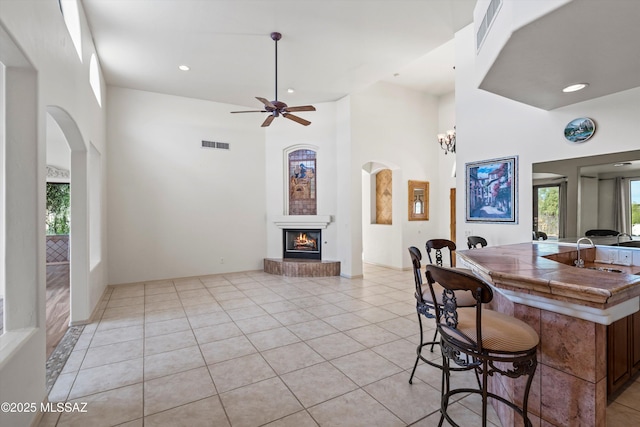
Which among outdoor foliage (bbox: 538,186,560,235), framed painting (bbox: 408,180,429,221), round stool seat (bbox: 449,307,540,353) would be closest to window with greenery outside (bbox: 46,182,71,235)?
framed painting (bbox: 408,180,429,221)

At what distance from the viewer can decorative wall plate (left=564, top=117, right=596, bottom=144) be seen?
304 cm

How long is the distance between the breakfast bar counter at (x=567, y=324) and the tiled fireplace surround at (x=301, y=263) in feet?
15.9

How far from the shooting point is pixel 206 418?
213 cm

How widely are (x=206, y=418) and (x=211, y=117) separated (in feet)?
19.7

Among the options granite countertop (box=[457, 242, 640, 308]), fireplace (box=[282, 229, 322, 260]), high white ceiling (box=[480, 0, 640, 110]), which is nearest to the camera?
granite countertop (box=[457, 242, 640, 308])

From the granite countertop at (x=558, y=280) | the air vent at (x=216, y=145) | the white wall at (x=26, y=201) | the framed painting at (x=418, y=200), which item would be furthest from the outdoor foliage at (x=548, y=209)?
the air vent at (x=216, y=145)

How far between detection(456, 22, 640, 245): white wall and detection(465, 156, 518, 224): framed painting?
0.22 ft

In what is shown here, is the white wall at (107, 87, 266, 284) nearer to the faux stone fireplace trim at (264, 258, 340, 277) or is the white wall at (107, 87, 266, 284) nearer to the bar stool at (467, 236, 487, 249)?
the faux stone fireplace trim at (264, 258, 340, 277)

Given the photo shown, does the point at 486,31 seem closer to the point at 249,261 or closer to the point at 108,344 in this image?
the point at 108,344

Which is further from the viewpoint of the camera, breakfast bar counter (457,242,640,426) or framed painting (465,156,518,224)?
framed painting (465,156,518,224)

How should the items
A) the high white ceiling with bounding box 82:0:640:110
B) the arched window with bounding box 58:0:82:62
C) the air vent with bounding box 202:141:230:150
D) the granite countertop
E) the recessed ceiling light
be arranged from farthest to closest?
the air vent with bounding box 202:141:230:150 → the arched window with bounding box 58:0:82:62 → the recessed ceiling light → the high white ceiling with bounding box 82:0:640:110 → the granite countertop

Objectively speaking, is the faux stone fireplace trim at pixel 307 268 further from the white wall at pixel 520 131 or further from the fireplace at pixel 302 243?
the white wall at pixel 520 131

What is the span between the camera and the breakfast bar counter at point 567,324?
1.48 metres

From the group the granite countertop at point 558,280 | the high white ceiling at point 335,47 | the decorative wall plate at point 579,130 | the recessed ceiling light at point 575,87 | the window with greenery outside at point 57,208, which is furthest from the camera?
the window with greenery outside at point 57,208
